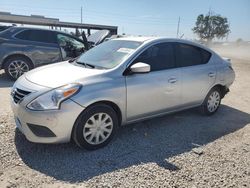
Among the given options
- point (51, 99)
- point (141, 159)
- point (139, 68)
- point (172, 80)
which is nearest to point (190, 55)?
point (172, 80)

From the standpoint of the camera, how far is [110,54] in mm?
4473

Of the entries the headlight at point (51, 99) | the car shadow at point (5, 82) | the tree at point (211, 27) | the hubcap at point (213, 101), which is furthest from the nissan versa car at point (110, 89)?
the tree at point (211, 27)

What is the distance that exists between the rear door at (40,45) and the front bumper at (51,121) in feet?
16.7

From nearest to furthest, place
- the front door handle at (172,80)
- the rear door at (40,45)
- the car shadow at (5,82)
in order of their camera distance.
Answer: the front door handle at (172,80) → the car shadow at (5,82) → the rear door at (40,45)

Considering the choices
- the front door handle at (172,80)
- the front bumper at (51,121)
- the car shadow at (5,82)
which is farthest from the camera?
the car shadow at (5,82)

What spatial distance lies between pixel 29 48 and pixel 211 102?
5.66 meters

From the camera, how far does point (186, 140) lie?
4422 mm

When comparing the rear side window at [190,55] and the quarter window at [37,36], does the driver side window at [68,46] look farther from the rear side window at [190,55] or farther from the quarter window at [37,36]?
the rear side window at [190,55]

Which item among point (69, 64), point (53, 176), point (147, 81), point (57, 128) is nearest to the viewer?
→ point (53, 176)

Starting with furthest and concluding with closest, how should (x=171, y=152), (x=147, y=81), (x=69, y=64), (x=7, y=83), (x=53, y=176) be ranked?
(x=7, y=83)
(x=69, y=64)
(x=147, y=81)
(x=171, y=152)
(x=53, y=176)

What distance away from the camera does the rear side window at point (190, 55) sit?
15.9 ft

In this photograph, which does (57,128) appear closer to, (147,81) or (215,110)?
(147,81)

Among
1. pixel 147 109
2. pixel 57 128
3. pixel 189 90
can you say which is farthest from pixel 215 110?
pixel 57 128

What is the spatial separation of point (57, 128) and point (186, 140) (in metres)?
2.18
